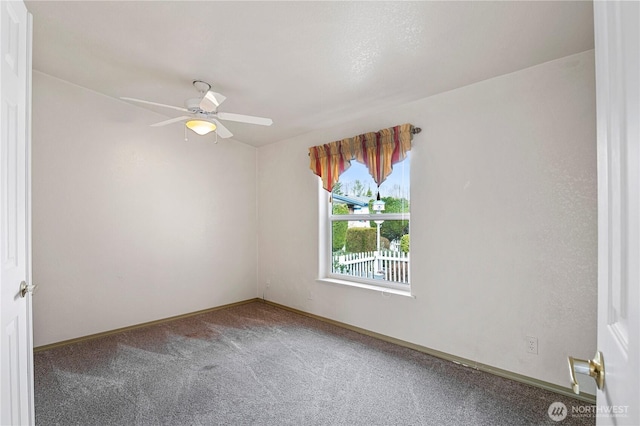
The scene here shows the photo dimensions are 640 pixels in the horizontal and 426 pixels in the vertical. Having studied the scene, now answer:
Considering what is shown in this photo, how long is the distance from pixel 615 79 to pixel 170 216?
422 centimetres

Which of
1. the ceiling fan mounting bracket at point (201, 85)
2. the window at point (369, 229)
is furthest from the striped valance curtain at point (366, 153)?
the ceiling fan mounting bracket at point (201, 85)

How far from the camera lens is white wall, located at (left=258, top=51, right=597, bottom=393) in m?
2.14

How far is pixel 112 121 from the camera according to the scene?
351cm

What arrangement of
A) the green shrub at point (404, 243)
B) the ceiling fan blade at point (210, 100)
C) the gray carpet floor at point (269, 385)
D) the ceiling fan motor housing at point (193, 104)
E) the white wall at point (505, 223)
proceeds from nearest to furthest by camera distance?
the gray carpet floor at point (269, 385)
the white wall at point (505, 223)
the ceiling fan blade at point (210, 100)
the ceiling fan motor housing at point (193, 104)
the green shrub at point (404, 243)

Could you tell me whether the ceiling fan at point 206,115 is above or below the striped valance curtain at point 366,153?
above

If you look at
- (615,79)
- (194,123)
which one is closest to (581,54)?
(615,79)

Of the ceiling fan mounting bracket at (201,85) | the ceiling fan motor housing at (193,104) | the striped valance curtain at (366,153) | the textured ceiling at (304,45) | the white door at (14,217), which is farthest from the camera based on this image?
the striped valance curtain at (366,153)

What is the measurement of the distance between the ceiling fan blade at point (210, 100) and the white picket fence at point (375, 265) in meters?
2.25

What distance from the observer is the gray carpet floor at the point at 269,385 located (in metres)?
1.98

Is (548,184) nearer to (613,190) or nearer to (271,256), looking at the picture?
(613,190)

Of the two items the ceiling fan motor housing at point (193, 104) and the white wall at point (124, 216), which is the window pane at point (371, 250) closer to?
the white wall at point (124, 216)

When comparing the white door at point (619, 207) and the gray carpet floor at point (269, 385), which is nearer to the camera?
the white door at point (619, 207)

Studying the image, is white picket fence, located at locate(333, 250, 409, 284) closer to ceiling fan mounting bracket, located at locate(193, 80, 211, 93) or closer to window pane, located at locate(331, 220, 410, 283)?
window pane, located at locate(331, 220, 410, 283)

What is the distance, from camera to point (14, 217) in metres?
1.32
